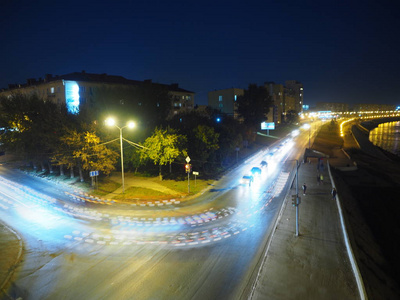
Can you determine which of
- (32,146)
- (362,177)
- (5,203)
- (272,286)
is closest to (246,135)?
(362,177)

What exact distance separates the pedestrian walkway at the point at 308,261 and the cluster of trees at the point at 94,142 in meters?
15.4

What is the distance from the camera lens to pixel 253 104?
252 ft

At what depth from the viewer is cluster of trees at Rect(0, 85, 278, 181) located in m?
27.8

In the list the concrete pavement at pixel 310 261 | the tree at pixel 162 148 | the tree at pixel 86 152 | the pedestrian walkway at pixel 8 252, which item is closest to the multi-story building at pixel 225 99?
the tree at pixel 162 148

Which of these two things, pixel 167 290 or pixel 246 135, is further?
pixel 246 135

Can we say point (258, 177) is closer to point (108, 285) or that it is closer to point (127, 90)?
point (108, 285)

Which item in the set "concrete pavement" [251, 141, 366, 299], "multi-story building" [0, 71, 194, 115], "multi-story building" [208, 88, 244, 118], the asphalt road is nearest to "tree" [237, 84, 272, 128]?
"multi-story building" [208, 88, 244, 118]

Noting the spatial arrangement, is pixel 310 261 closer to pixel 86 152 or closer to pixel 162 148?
pixel 162 148

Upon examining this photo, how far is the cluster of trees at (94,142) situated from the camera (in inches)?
1093

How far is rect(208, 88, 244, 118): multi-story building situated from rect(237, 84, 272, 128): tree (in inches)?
545

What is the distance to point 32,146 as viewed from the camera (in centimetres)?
3225

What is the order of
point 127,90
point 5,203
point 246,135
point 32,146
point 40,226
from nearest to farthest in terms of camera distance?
point 40,226
point 5,203
point 32,146
point 127,90
point 246,135

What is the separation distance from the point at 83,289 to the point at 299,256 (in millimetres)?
9968

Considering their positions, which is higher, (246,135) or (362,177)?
(246,135)
